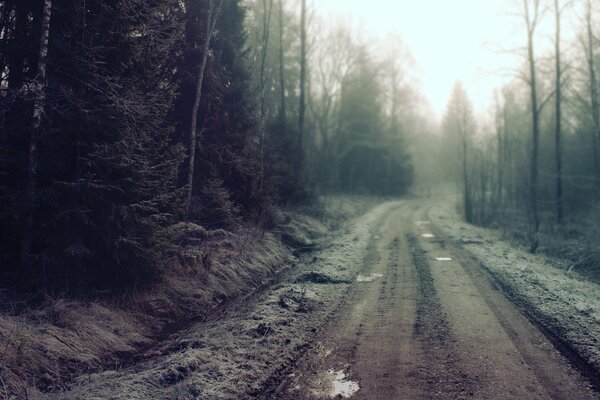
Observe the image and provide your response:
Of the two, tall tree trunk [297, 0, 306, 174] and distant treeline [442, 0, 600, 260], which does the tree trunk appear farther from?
distant treeline [442, 0, 600, 260]

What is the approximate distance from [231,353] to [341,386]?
1757 mm

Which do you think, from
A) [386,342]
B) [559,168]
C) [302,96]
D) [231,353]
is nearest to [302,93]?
[302,96]

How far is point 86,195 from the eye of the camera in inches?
280

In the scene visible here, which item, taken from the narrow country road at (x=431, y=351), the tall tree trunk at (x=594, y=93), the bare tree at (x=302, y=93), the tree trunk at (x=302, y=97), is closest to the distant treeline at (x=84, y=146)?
the narrow country road at (x=431, y=351)

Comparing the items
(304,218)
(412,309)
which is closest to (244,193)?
(304,218)

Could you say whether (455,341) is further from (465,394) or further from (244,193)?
(244,193)

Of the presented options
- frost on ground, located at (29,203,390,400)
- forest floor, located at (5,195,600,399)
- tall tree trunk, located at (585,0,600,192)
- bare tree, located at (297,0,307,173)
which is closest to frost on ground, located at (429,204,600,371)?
forest floor, located at (5,195,600,399)

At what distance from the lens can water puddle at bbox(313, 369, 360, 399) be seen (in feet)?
15.8

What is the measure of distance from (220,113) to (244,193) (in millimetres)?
2987

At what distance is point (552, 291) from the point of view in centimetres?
873

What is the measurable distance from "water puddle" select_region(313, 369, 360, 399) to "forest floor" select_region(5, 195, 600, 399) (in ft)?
0.04

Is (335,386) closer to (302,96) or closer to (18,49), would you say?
(18,49)

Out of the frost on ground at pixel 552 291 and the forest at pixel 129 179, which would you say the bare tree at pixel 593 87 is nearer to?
the forest at pixel 129 179

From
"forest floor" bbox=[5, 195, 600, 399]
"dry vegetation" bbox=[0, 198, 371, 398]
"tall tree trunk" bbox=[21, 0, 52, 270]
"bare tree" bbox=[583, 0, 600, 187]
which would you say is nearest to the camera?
"forest floor" bbox=[5, 195, 600, 399]
